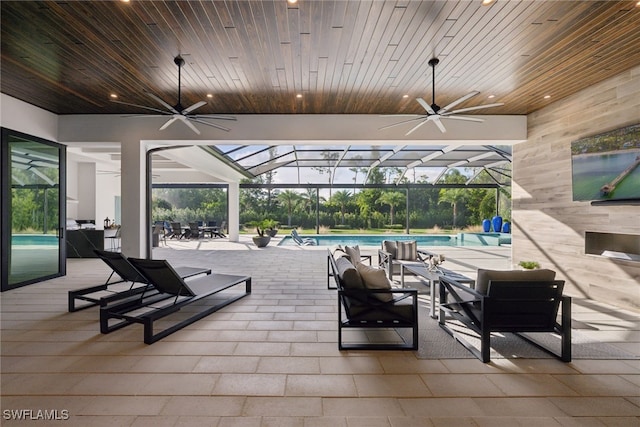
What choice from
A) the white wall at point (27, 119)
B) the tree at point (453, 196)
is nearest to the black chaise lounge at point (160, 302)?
the white wall at point (27, 119)

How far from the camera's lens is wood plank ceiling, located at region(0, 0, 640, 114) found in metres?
2.94

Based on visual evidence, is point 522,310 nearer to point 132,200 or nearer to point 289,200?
point 132,200

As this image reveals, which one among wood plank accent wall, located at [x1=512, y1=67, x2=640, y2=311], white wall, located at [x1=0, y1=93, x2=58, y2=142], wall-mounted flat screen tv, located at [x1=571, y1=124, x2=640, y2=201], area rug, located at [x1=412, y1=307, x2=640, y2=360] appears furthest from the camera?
white wall, located at [x1=0, y1=93, x2=58, y2=142]

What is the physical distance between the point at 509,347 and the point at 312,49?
3997mm

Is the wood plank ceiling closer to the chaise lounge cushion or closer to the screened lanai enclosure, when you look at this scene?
the chaise lounge cushion

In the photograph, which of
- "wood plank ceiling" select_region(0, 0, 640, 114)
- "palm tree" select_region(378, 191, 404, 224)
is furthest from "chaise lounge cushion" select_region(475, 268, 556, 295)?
"palm tree" select_region(378, 191, 404, 224)

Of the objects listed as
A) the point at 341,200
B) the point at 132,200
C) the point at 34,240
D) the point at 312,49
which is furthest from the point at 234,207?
the point at 312,49

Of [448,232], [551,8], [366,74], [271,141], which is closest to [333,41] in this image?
[366,74]

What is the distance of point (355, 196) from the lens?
17141mm

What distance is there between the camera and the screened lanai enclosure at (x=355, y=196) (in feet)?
47.0

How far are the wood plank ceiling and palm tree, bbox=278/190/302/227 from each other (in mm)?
11623

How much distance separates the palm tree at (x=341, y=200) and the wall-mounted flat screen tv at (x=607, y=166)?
12.3 m

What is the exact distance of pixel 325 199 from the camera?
17172 millimetres

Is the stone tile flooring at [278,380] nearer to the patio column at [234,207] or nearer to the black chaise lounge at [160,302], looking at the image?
the black chaise lounge at [160,302]
